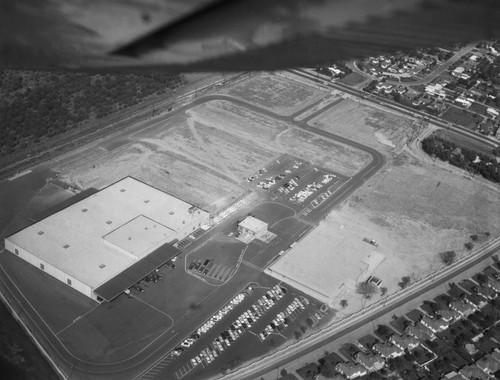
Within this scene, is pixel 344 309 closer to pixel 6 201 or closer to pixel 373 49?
pixel 6 201

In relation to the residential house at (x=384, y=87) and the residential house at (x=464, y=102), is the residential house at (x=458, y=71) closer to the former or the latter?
the residential house at (x=464, y=102)

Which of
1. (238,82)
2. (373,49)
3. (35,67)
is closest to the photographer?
(373,49)

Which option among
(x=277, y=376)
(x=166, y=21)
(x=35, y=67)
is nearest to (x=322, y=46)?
(x=166, y=21)

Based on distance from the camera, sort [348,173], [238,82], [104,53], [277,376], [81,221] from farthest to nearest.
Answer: [238,82], [348,173], [81,221], [277,376], [104,53]

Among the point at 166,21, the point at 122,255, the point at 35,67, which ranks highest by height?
the point at 166,21

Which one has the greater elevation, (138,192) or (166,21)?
(166,21)

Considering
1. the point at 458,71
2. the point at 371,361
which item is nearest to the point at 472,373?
the point at 371,361

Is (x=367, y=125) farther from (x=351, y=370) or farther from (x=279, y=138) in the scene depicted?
(x=351, y=370)

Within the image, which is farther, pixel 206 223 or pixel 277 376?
pixel 206 223
